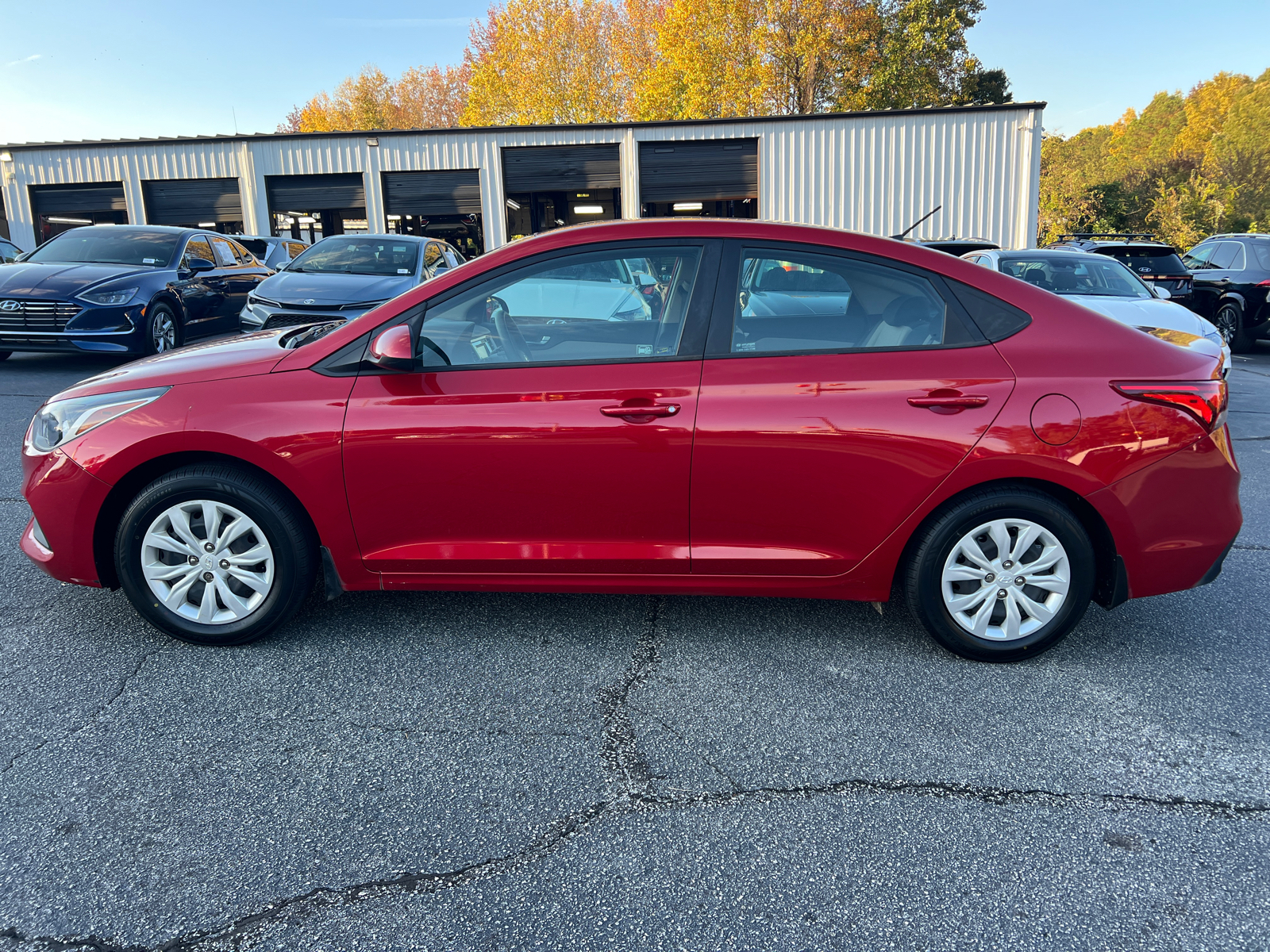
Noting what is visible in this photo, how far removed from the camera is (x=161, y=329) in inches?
395

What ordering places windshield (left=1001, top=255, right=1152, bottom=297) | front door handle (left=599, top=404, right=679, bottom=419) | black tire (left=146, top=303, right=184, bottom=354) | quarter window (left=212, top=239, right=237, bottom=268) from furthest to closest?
quarter window (left=212, top=239, right=237, bottom=268)
black tire (left=146, top=303, right=184, bottom=354)
windshield (left=1001, top=255, right=1152, bottom=297)
front door handle (left=599, top=404, right=679, bottom=419)

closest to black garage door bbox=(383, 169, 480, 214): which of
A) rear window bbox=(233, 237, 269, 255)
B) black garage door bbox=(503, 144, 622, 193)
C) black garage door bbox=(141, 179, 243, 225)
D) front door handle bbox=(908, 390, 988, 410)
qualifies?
black garage door bbox=(503, 144, 622, 193)

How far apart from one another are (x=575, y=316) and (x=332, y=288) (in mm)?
6962

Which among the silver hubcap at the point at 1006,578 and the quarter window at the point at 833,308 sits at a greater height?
the quarter window at the point at 833,308

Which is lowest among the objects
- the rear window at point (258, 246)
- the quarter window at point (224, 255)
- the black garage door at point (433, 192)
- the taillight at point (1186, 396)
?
the taillight at point (1186, 396)

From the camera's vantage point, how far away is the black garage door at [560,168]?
24.3 m

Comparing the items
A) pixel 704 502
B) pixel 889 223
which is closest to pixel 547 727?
pixel 704 502

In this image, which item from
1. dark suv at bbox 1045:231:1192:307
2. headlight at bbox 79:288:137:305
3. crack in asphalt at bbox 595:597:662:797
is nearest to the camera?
crack in asphalt at bbox 595:597:662:797

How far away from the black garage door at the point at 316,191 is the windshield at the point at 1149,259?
64.9ft

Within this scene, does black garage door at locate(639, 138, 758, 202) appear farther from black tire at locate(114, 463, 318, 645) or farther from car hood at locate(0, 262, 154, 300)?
black tire at locate(114, 463, 318, 645)

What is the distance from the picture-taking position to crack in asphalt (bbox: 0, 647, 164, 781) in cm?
261

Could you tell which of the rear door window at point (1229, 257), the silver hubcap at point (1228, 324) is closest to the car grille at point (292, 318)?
the silver hubcap at point (1228, 324)

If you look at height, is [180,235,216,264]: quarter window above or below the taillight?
above

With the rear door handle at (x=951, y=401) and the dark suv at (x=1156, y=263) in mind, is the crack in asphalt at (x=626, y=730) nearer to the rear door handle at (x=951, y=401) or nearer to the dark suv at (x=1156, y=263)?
the rear door handle at (x=951, y=401)
